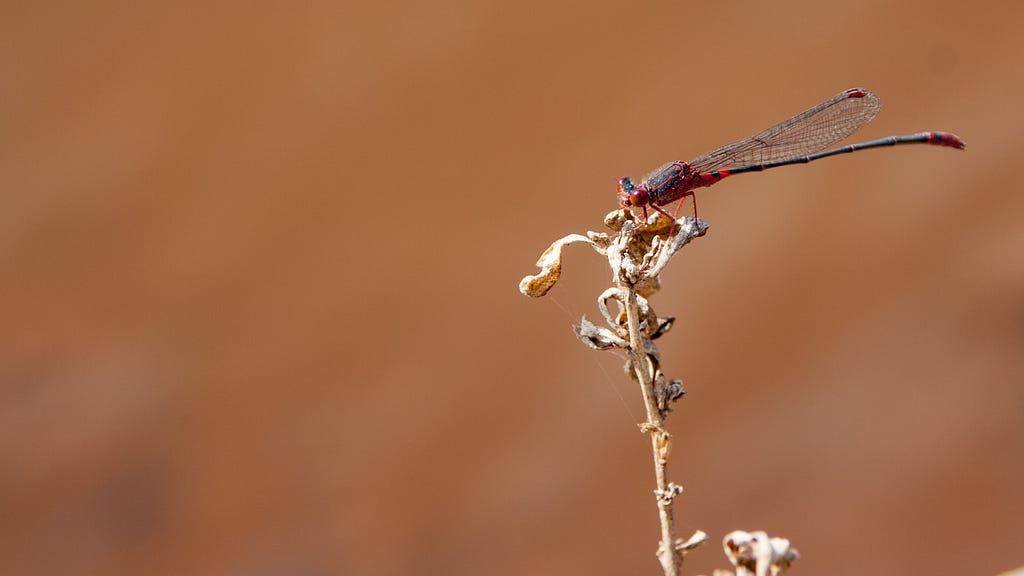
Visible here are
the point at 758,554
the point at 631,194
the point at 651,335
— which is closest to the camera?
the point at 758,554

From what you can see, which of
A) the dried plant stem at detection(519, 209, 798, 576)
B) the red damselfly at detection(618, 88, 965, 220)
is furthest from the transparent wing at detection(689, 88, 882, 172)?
the dried plant stem at detection(519, 209, 798, 576)

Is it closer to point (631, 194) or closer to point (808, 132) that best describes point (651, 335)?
point (631, 194)

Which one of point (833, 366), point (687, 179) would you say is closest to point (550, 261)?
point (687, 179)

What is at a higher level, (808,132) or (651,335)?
(808,132)

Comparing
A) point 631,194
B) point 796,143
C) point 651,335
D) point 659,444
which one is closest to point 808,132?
point 796,143

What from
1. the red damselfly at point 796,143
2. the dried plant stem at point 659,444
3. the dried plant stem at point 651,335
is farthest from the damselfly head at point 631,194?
the dried plant stem at point 659,444

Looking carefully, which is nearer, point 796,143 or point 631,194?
point 631,194

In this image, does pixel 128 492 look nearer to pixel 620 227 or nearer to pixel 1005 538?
pixel 620 227

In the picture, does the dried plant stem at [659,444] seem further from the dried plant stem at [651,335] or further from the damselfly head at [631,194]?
the damselfly head at [631,194]
